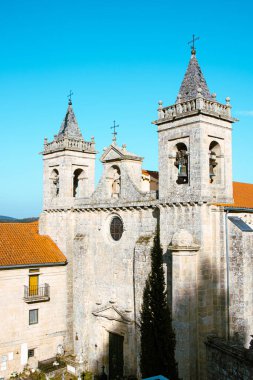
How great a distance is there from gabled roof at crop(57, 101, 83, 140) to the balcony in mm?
10784


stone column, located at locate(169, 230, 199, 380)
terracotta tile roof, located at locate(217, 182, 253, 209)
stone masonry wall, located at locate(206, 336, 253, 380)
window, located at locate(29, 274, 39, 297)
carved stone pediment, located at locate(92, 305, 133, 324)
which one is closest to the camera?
stone masonry wall, located at locate(206, 336, 253, 380)

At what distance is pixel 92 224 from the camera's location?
26797 millimetres

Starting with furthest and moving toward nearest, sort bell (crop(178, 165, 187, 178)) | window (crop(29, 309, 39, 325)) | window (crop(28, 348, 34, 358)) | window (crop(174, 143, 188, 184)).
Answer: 1. window (crop(29, 309, 39, 325))
2. window (crop(28, 348, 34, 358))
3. window (crop(174, 143, 188, 184))
4. bell (crop(178, 165, 187, 178))

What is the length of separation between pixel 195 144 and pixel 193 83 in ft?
11.4

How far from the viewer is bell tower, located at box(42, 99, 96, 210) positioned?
28.4m

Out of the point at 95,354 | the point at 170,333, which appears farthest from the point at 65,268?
the point at 170,333

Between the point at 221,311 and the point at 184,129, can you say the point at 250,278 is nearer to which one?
the point at 221,311

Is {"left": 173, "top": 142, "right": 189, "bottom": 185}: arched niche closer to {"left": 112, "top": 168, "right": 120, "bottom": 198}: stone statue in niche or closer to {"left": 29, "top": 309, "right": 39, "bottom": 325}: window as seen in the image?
{"left": 112, "top": 168, "right": 120, "bottom": 198}: stone statue in niche

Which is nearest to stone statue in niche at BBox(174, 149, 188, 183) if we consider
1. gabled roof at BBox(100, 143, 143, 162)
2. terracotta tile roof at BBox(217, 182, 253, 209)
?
terracotta tile roof at BBox(217, 182, 253, 209)

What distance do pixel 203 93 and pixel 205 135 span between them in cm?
240

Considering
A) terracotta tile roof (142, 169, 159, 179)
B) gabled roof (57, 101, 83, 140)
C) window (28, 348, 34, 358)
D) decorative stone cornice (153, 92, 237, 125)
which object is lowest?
window (28, 348, 34, 358)

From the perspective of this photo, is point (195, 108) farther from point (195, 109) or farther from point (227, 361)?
point (227, 361)

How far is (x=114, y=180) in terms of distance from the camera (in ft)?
85.7

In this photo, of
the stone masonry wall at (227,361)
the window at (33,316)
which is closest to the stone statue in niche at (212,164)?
the stone masonry wall at (227,361)
